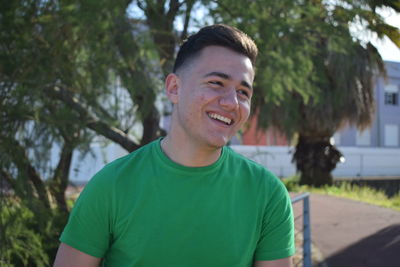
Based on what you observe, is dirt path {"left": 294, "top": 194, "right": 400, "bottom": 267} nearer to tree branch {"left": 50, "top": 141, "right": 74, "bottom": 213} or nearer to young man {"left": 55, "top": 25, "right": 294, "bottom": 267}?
young man {"left": 55, "top": 25, "right": 294, "bottom": 267}

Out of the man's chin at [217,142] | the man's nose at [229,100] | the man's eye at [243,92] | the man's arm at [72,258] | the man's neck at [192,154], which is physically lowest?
the man's arm at [72,258]

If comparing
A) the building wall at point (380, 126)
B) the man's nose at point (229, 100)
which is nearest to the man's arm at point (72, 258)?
the man's nose at point (229, 100)

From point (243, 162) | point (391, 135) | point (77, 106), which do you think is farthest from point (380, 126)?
point (243, 162)

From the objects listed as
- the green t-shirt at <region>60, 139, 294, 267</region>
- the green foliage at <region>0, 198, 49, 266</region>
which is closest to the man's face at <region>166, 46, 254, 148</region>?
the green t-shirt at <region>60, 139, 294, 267</region>

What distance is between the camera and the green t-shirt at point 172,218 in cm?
178

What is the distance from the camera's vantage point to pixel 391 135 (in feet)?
111

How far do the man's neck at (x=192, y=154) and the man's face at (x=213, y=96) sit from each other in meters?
0.02

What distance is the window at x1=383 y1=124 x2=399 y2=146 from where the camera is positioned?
109 ft

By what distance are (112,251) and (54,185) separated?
402 centimetres

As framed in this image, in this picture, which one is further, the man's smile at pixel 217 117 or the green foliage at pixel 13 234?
the green foliage at pixel 13 234

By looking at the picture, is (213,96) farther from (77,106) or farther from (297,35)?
(297,35)

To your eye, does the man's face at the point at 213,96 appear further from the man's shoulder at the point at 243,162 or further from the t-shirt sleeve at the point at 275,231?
the t-shirt sleeve at the point at 275,231

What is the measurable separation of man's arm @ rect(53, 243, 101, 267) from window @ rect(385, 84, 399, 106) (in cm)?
3166

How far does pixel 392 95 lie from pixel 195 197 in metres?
32.4
